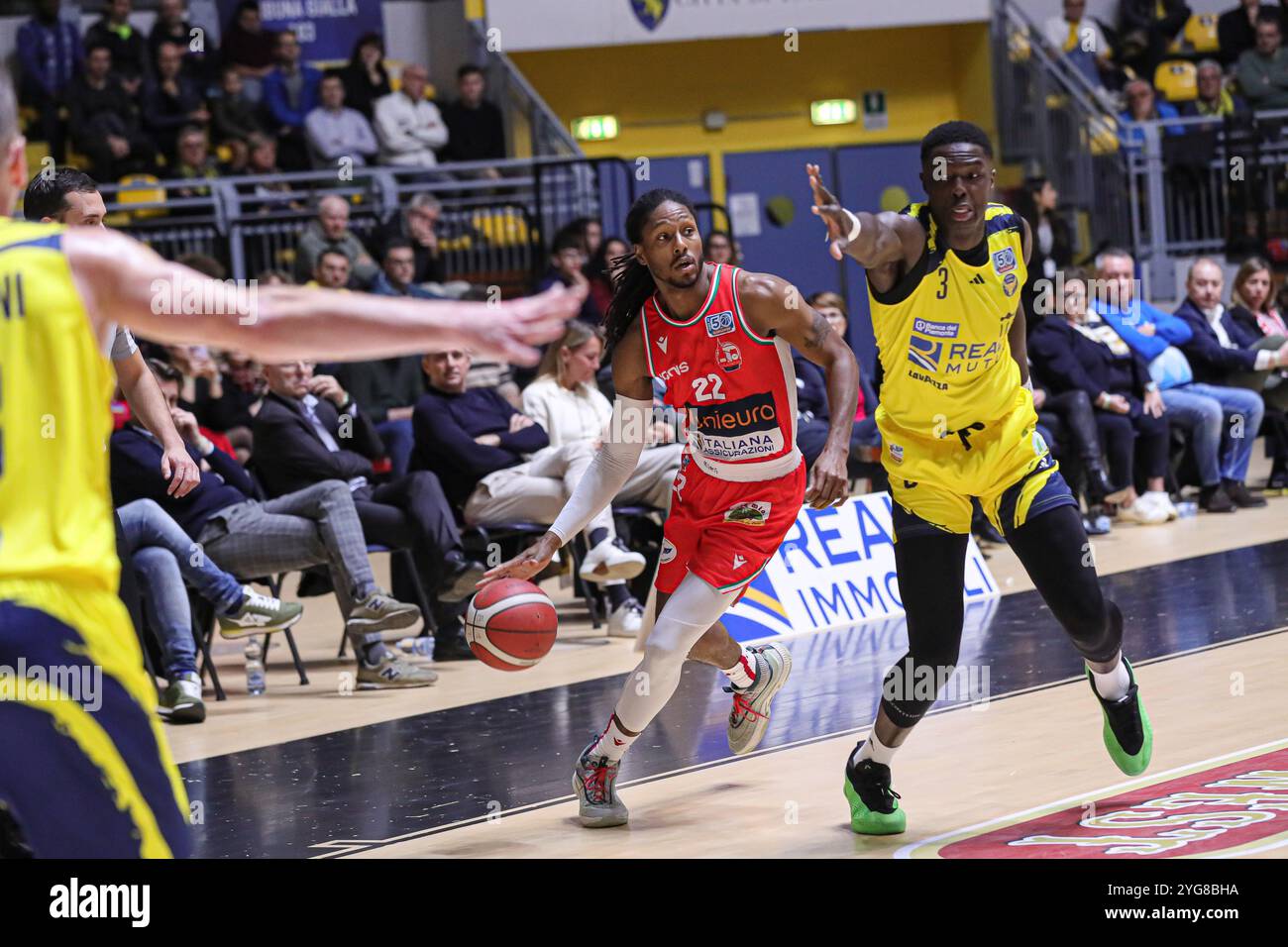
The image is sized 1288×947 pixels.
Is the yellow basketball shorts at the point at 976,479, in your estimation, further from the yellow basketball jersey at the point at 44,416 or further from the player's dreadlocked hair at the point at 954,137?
the yellow basketball jersey at the point at 44,416

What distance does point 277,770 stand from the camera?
6246mm

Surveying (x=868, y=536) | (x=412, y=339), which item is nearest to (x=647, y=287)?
(x=412, y=339)

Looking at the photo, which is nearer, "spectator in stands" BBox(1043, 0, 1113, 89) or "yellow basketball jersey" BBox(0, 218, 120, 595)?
"yellow basketball jersey" BBox(0, 218, 120, 595)

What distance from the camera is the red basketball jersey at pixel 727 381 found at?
17.4ft

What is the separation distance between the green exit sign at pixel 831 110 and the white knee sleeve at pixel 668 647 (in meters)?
13.5

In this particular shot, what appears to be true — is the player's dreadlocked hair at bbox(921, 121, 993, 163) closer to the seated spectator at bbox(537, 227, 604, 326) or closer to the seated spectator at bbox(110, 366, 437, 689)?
the seated spectator at bbox(110, 366, 437, 689)

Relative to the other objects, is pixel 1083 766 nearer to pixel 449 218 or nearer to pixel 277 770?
pixel 277 770

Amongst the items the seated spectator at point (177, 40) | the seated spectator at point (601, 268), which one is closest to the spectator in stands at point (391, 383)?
the seated spectator at point (601, 268)

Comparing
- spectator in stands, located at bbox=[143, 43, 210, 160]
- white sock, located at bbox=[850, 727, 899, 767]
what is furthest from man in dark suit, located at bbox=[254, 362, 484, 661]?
spectator in stands, located at bbox=[143, 43, 210, 160]

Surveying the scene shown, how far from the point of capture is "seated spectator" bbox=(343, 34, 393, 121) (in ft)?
48.2

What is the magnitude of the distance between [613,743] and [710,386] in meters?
1.12

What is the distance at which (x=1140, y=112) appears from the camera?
15898mm

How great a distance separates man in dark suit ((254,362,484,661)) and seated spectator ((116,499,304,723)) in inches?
32.8
